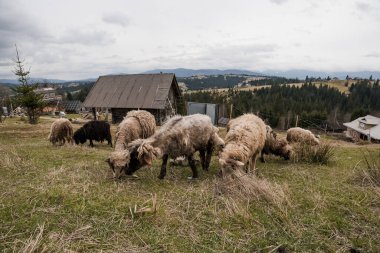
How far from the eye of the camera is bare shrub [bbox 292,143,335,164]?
11.8 m

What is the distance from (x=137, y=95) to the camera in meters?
40.1

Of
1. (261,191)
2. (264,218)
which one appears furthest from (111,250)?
(261,191)

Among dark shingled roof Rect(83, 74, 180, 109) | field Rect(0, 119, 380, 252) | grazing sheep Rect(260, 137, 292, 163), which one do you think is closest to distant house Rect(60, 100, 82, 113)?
dark shingled roof Rect(83, 74, 180, 109)

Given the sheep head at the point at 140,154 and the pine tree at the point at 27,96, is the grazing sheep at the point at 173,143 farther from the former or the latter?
the pine tree at the point at 27,96

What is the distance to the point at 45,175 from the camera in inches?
306

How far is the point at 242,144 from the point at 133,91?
34.7 metres

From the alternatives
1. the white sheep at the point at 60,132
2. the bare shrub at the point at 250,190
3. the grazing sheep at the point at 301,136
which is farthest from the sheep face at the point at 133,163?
the white sheep at the point at 60,132

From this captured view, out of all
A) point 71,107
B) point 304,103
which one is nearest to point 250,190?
point 71,107

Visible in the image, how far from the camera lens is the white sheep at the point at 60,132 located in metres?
16.8

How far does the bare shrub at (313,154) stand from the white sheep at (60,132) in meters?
13.7

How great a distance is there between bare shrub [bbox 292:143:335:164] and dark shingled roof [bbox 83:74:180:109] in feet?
87.2

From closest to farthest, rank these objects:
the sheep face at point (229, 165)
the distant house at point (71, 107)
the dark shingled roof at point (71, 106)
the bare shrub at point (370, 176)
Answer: the sheep face at point (229, 165) < the bare shrub at point (370, 176) < the distant house at point (71, 107) < the dark shingled roof at point (71, 106)

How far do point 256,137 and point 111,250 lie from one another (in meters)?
6.12

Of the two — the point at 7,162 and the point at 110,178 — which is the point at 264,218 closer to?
the point at 110,178
